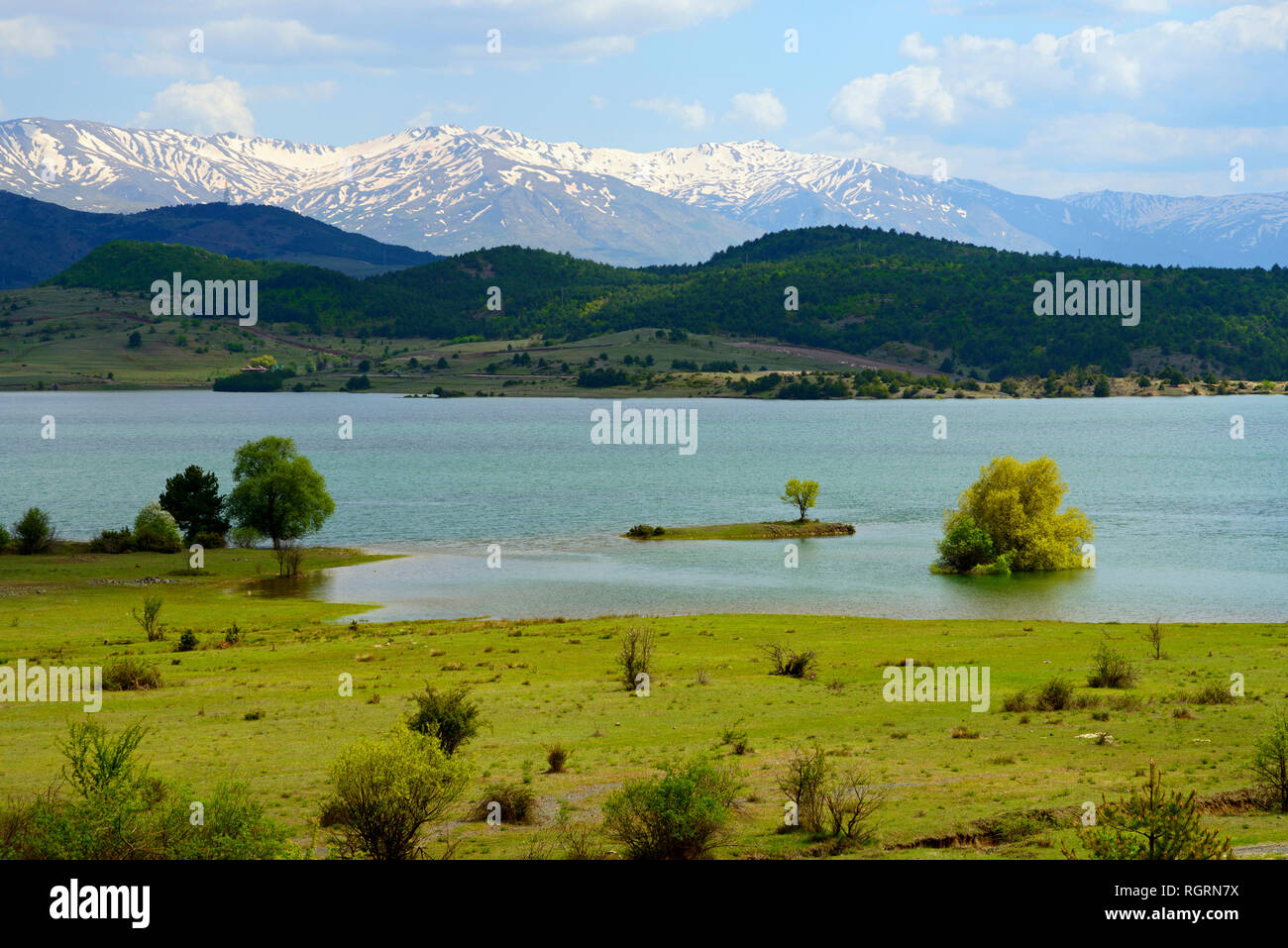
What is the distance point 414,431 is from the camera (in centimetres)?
19400

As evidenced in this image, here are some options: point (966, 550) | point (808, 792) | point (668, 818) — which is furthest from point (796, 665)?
point (966, 550)

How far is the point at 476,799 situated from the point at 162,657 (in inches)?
960

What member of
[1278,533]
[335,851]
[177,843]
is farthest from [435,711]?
[1278,533]

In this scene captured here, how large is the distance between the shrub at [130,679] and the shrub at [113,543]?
138 feet

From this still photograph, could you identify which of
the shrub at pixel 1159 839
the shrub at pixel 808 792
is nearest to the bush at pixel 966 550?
the shrub at pixel 808 792

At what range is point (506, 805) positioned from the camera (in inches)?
900

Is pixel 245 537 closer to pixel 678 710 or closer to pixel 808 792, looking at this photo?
pixel 678 710

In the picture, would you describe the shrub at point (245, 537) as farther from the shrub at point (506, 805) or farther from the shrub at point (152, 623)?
the shrub at point (506, 805)

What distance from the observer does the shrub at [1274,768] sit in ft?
73.4

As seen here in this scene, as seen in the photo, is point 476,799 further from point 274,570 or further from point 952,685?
point 274,570

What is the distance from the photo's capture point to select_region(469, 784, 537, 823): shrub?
22.6 m

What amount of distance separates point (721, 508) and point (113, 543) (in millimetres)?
53478

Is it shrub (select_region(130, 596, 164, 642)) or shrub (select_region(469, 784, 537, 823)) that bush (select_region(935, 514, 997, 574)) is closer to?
shrub (select_region(130, 596, 164, 642))

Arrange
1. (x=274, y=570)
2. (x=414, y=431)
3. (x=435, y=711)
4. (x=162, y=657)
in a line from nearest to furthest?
(x=435, y=711) → (x=162, y=657) → (x=274, y=570) → (x=414, y=431)
